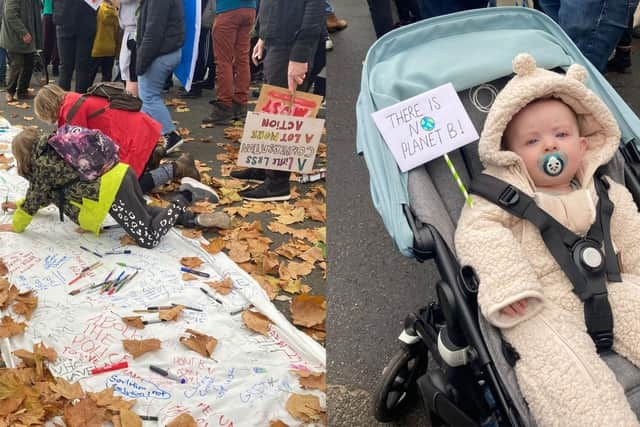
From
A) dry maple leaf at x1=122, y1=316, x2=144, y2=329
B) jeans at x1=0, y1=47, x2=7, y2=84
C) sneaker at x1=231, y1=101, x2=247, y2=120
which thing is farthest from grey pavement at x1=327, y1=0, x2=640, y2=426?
jeans at x1=0, y1=47, x2=7, y2=84

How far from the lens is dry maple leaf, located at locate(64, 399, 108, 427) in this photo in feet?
8.36

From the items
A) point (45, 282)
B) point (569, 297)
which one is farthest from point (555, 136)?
point (45, 282)

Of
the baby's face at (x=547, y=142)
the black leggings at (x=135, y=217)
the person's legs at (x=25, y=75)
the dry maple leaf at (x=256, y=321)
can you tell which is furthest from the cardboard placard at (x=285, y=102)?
the person's legs at (x=25, y=75)

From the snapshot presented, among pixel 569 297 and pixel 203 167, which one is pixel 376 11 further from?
pixel 569 297

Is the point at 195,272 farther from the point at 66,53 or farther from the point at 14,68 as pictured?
the point at 14,68

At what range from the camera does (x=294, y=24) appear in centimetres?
429

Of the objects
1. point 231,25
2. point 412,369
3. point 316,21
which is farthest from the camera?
point 231,25

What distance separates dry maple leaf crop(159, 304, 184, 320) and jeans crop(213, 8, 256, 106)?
139 inches

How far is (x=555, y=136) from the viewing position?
2406 millimetres

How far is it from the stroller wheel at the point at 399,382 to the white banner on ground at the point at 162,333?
0.94 ft

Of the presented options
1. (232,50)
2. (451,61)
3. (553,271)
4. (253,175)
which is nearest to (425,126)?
(451,61)

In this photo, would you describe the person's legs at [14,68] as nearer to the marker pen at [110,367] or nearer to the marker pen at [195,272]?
the marker pen at [195,272]

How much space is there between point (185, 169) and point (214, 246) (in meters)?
1.19

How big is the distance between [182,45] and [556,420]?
14.9 feet
